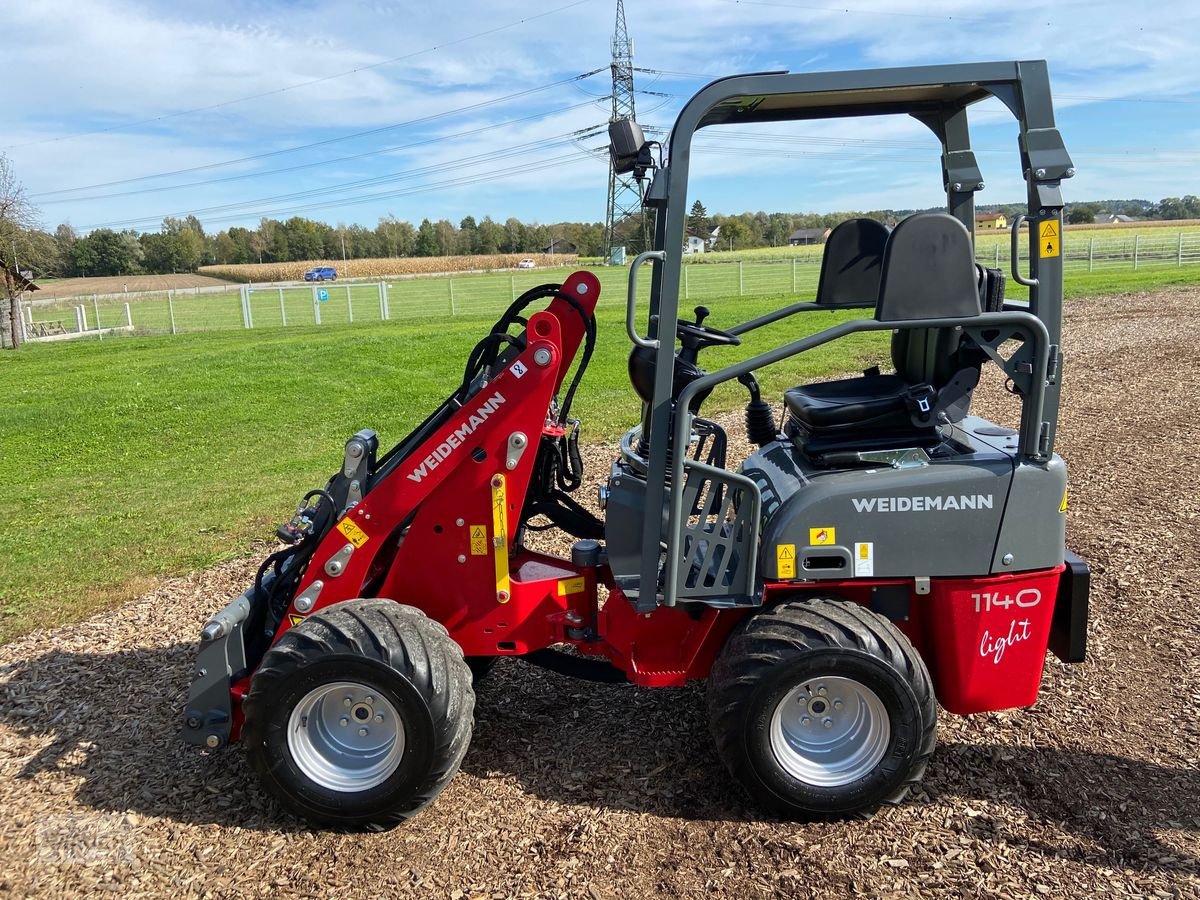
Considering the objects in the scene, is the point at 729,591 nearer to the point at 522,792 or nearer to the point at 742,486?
the point at 742,486

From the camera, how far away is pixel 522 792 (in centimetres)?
379

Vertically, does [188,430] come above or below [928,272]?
below

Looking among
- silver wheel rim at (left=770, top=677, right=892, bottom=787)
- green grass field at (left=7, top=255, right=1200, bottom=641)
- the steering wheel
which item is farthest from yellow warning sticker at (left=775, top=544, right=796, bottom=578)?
green grass field at (left=7, top=255, right=1200, bottom=641)

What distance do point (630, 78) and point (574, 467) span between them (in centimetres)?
3993

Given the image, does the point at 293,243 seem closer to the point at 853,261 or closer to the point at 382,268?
the point at 382,268

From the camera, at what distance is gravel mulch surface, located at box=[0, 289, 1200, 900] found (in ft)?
10.7

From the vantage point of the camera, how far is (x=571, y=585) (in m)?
3.98

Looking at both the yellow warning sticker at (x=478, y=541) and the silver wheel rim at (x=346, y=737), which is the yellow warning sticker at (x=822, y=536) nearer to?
the yellow warning sticker at (x=478, y=541)

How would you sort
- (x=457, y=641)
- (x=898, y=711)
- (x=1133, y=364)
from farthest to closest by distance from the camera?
(x=1133, y=364) → (x=457, y=641) → (x=898, y=711)

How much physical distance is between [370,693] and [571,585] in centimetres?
93

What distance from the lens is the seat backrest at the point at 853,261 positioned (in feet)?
14.3

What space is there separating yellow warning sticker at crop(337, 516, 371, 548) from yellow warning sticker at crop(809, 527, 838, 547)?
178cm

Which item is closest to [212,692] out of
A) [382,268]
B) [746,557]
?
[746,557]

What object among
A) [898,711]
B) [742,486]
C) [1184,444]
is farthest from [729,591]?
[1184,444]
